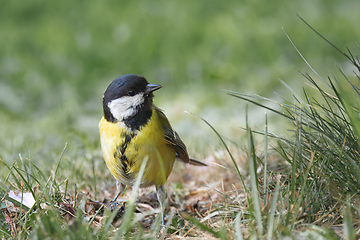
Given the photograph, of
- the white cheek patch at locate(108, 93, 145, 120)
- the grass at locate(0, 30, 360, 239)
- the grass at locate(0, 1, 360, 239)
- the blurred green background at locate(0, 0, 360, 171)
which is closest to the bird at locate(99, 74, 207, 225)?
the white cheek patch at locate(108, 93, 145, 120)

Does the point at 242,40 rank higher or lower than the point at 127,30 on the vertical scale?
lower

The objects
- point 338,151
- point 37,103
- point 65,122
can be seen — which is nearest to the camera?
point 338,151

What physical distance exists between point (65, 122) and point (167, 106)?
1.90m

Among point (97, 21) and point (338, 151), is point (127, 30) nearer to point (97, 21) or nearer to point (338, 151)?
point (97, 21)

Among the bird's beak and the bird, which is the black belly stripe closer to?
the bird

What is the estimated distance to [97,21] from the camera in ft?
29.2

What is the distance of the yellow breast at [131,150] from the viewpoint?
279 centimetres

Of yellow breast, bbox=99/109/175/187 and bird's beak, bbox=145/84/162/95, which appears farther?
bird's beak, bbox=145/84/162/95

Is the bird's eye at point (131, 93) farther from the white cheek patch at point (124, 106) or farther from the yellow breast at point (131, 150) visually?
the yellow breast at point (131, 150)

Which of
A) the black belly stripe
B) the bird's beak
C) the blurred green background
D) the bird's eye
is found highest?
the blurred green background

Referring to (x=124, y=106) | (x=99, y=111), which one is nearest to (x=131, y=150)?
(x=124, y=106)

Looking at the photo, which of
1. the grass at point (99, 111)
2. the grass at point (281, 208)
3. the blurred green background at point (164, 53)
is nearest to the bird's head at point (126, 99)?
the grass at point (99, 111)

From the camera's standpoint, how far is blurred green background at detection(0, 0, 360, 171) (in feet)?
22.8

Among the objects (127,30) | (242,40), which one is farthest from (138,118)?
(127,30)
